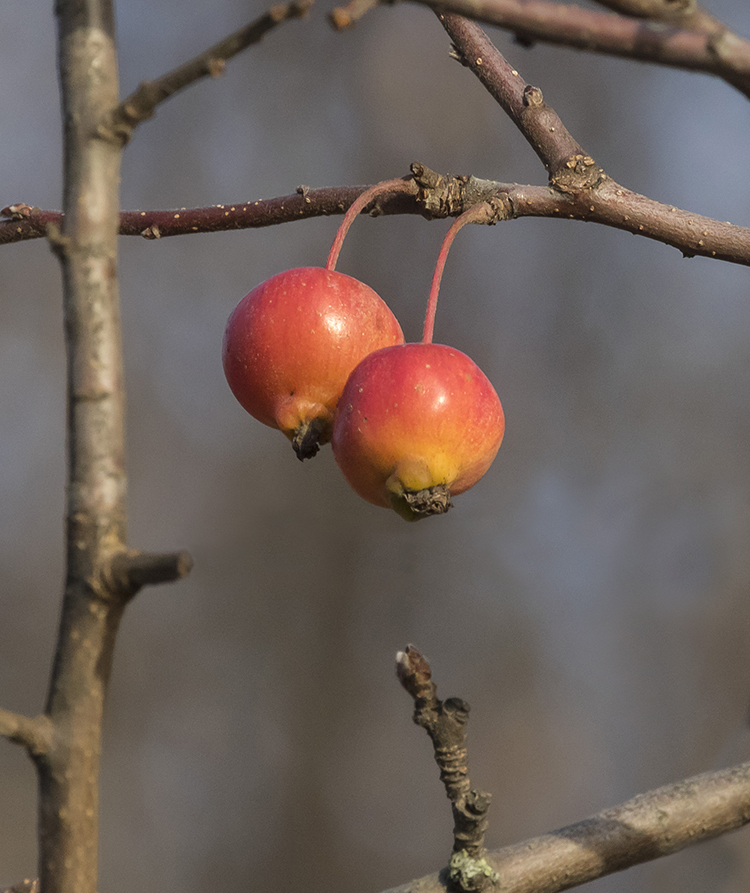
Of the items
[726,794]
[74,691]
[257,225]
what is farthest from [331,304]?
[726,794]

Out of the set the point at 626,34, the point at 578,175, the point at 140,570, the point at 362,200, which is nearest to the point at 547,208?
the point at 578,175

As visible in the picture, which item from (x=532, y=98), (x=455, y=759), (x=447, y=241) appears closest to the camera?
(x=455, y=759)

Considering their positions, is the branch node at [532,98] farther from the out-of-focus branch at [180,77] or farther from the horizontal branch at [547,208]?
the out-of-focus branch at [180,77]

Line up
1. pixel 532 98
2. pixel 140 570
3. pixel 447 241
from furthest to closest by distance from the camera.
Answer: pixel 532 98 → pixel 447 241 → pixel 140 570

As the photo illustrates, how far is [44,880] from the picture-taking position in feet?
1.00

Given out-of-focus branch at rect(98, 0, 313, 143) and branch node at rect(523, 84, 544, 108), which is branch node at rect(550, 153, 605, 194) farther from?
out-of-focus branch at rect(98, 0, 313, 143)

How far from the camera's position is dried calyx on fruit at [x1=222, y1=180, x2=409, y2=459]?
53cm

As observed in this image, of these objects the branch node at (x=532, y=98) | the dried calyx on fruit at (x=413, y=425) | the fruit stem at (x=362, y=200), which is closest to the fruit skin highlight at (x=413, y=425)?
the dried calyx on fruit at (x=413, y=425)

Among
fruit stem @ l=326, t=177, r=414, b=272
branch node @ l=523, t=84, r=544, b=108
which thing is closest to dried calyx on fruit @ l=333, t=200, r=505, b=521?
fruit stem @ l=326, t=177, r=414, b=272

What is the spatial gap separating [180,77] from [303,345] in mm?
227

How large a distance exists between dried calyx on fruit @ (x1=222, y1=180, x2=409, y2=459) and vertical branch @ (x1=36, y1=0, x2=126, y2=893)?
22 cm

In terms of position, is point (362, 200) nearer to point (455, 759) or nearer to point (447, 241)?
point (447, 241)

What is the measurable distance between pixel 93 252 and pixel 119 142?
4 centimetres

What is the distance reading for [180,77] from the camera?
1.04 ft
